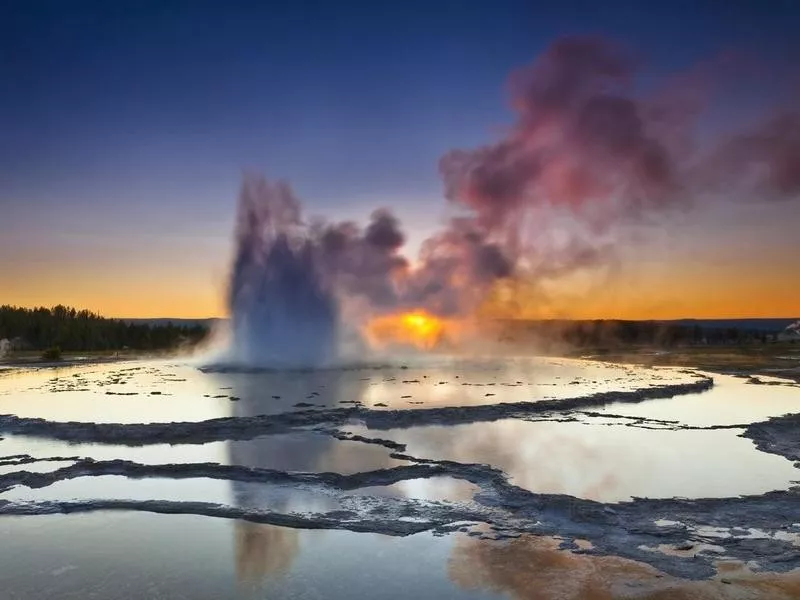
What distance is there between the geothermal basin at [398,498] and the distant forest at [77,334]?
47868mm

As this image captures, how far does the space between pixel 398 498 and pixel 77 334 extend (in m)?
64.2

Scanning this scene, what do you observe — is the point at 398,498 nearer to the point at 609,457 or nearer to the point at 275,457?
the point at 275,457

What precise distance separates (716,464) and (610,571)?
6.38 m

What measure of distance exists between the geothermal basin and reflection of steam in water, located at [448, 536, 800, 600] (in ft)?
0.10

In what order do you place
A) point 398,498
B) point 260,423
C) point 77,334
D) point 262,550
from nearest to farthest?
point 262,550 < point 398,498 < point 260,423 < point 77,334

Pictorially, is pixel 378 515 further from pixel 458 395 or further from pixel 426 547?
pixel 458 395

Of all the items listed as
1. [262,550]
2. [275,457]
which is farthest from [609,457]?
[262,550]

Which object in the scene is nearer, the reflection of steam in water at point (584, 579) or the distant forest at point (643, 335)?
the reflection of steam in water at point (584, 579)

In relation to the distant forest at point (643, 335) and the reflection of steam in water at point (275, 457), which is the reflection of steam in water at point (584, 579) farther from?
the distant forest at point (643, 335)

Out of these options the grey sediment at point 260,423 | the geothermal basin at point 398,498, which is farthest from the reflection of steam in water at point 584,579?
the grey sediment at point 260,423

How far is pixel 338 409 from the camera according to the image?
18781mm

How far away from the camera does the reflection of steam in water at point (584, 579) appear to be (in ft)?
21.7

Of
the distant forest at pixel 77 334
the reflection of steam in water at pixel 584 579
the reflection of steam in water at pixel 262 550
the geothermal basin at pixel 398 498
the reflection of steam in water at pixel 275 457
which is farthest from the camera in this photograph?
the distant forest at pixel 77 334

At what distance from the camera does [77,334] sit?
216 ft
